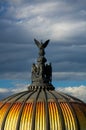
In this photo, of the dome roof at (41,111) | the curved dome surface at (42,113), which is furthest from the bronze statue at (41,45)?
the curved dome surface at (42,113)

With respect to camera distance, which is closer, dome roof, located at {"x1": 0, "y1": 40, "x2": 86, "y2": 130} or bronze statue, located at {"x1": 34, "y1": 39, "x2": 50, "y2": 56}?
dome roof, located at {"x1": 0, "y1": 40, "x2": 86, "y2": 130}

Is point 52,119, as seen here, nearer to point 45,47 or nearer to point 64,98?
point 64,98

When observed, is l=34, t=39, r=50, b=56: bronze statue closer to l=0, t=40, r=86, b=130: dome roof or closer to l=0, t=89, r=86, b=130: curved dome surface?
l=0, t=40, r=86, b=130: dome roof

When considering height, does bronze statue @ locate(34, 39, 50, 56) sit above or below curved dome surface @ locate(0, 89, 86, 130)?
above

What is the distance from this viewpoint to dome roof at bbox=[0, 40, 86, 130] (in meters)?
87.0

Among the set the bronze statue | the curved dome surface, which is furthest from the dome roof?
the bronze statue

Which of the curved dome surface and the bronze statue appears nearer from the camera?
the curved dome surface

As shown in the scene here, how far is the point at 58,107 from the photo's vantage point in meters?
88.9

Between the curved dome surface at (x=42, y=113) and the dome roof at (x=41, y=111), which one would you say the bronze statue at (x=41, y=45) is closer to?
the dome roof at (x=41, y=111)

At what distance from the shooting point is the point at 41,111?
88250 mm

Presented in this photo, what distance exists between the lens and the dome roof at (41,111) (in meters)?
87.0

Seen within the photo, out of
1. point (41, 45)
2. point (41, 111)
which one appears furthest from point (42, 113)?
point (41, 45)

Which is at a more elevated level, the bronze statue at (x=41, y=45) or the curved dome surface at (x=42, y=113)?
the bronze statue at (x=41, y=45)

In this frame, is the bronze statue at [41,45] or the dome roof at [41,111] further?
the bronze statue at [41,45]
